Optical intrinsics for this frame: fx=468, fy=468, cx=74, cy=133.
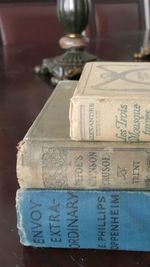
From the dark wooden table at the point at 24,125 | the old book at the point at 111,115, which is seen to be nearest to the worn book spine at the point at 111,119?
the old book at the point at 111,115

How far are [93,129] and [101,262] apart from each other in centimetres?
12

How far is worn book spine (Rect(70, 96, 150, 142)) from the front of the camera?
43 centimetres

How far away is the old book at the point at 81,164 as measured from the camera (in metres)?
0.42

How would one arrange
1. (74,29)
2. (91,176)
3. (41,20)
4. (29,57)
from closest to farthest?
(91,176) < (74,29) < (29,57) < (41,20)

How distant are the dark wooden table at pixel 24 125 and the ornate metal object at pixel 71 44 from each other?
4 centimetres

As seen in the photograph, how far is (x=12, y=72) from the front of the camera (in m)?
1.13

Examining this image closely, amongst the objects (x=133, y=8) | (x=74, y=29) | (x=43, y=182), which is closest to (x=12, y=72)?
(x=74, y=29)

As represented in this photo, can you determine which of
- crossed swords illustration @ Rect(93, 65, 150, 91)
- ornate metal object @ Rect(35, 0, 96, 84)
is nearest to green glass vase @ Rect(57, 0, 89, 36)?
ornate metal object @ Rect(35, 0, 96, 84)

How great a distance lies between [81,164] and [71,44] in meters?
0.69

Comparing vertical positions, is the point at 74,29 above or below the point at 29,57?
above

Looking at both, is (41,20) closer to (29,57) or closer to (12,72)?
(29,57)

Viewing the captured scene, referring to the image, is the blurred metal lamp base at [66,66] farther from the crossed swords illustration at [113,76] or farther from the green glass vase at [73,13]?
the crossed swords illustration at [113,76]

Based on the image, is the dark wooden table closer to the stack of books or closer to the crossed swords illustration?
the stack of books

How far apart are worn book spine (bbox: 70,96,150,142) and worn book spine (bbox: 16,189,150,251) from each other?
0.05 m
